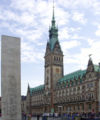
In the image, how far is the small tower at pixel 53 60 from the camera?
14100cm

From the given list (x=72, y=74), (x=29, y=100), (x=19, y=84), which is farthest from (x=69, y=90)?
(x=19, y=84)

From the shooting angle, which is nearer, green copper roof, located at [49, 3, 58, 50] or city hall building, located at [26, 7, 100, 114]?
city hall building, located at [26, 7, 100, 114]

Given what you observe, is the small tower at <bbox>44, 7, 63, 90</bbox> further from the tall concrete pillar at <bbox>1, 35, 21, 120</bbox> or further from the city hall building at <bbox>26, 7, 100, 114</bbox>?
the tall concrete pillar at <bbox>1, 35, 21, 120</bbox>

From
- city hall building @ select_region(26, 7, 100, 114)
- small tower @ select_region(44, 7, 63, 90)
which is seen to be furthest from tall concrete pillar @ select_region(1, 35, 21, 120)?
small tower @ select_region(44, 7, 63, 90)

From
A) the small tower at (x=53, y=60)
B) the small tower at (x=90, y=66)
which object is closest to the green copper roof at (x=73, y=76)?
the small tower at (x=53, y=60)

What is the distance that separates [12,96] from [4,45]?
22.9 feet

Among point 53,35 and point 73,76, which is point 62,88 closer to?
point 73,76

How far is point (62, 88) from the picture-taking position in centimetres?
13250

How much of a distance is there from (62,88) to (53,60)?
17.9 m

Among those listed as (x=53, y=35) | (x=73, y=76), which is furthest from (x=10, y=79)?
(x=53, y=35)

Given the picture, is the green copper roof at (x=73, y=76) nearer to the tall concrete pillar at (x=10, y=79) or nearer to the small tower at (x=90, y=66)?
the small tower at (x=90, y=66)

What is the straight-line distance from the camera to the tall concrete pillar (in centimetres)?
3375

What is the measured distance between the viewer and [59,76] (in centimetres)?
14338

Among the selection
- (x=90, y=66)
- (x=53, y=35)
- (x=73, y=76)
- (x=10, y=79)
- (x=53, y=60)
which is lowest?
(x=10, y=79)
